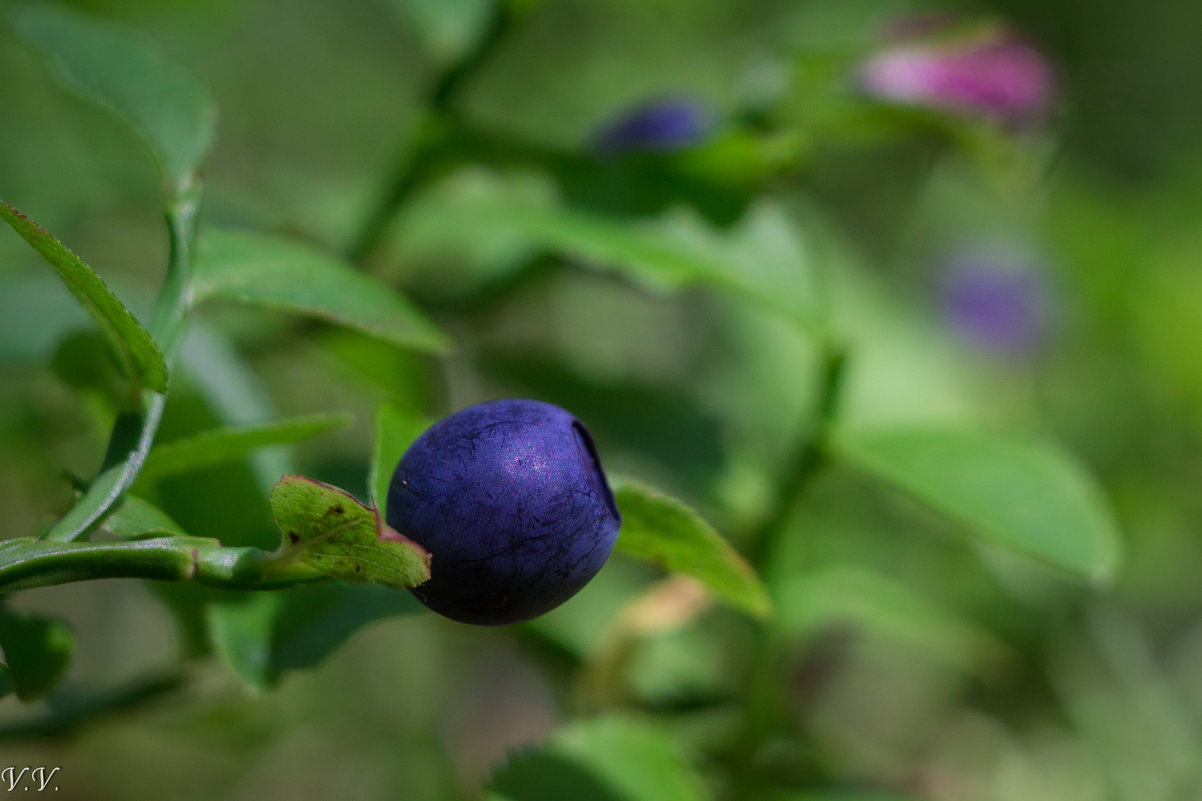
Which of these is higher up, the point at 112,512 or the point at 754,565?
the point at 112,512

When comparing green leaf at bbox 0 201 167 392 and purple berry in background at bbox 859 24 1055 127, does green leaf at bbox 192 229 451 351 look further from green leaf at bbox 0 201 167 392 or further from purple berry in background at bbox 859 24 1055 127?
purple berry in background at bbox 859 24 1055 127

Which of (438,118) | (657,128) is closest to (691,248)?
(657,128)

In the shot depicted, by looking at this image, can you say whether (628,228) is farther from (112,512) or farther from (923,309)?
(923,309)

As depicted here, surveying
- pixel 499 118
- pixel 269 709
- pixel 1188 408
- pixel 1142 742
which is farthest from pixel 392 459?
pixel 499 118

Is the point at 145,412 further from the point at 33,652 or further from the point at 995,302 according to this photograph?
the point at 995,302

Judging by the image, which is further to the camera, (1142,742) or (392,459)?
(1142,742)

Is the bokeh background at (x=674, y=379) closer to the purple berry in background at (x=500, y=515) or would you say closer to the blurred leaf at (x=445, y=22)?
the blurred leaf at (x=445, y=22)

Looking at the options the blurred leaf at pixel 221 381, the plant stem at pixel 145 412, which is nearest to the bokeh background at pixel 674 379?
the blurred leaf at pixel 221 381
